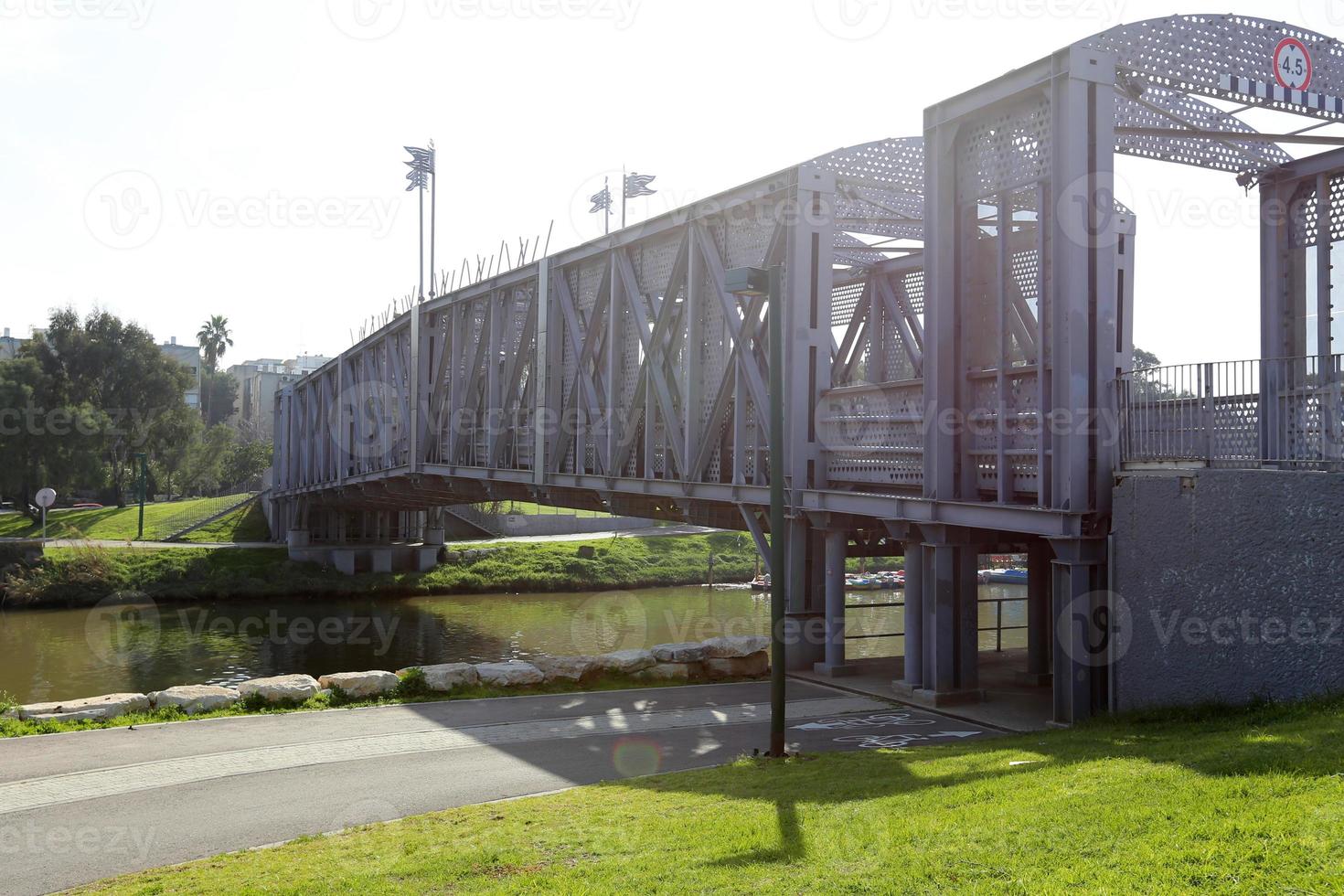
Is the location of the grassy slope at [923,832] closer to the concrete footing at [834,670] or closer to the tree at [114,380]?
the concrete footing at [834,670]

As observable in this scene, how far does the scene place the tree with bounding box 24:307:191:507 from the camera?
66.4 metres

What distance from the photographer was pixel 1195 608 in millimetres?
11328

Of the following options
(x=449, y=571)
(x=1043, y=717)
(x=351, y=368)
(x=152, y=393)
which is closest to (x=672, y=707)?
(x=1043, y=717)

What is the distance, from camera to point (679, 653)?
1845 cm

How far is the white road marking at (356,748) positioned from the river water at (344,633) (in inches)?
471

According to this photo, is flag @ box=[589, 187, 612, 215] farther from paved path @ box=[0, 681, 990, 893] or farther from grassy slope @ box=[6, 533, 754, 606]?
paved path @ box=[0, 681, 990, 893]

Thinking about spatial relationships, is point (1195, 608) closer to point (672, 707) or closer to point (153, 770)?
point (672, 707)

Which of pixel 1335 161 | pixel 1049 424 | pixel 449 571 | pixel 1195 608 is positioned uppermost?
pixel 1335 161

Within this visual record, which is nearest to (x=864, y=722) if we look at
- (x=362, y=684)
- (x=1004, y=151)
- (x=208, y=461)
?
(x=362, y=684)

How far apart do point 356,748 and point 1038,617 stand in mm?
11276

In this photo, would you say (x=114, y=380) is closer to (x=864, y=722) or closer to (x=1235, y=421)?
(x=864, y=722)

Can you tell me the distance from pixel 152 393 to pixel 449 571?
29338 millimetres

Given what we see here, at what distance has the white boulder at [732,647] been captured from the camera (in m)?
18.4

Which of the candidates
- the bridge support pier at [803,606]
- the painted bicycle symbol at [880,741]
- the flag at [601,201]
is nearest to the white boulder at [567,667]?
the bridge support pier at [803,606]
